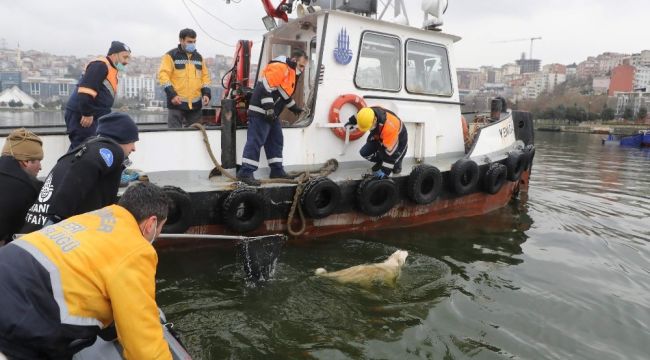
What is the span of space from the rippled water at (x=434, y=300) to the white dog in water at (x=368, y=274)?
0.28ft

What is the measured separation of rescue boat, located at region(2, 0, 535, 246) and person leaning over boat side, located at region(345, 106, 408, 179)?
0.16m

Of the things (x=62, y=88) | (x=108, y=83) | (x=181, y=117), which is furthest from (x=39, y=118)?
(x=108, y=83)

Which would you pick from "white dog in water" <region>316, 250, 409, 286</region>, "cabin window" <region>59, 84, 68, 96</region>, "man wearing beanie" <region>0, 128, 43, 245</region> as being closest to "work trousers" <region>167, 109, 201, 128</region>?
"cabin window" <region>59, 84, 68, 96</region>

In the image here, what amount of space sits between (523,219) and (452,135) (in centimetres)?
173

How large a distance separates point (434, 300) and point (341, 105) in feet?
7.98

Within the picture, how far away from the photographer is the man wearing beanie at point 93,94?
397 cm

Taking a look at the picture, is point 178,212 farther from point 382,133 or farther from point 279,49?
point 279,49

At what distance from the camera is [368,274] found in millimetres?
4074

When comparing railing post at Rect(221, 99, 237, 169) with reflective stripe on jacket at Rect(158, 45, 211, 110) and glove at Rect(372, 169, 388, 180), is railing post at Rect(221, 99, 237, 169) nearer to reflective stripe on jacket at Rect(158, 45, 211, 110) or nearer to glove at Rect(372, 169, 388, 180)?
reflective stripe on jacket at Rect(158, 45, 211, 110)

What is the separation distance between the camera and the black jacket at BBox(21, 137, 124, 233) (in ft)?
7.84

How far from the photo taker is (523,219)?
700cm

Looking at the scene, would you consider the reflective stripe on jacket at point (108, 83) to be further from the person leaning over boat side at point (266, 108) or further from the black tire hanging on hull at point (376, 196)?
the black tire hanging on hull at point (376, 196)

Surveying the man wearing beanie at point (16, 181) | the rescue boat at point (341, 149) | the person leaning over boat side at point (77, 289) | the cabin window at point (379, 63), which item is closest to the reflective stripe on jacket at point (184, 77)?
the rescue boat at point (341, 149)

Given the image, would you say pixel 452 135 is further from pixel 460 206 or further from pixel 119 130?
pixel 119 130
